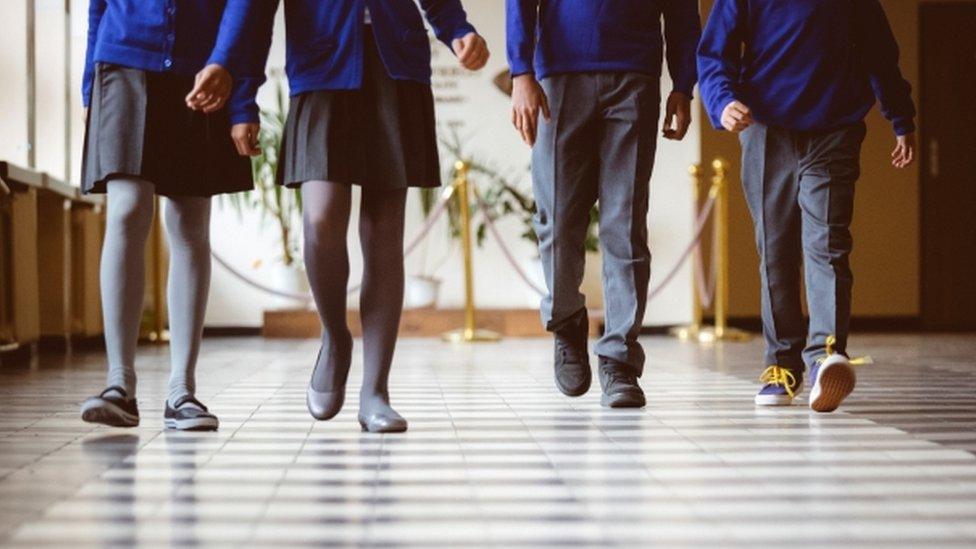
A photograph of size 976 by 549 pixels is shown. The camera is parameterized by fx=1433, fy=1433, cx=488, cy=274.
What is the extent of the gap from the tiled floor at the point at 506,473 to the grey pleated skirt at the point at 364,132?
52 cm

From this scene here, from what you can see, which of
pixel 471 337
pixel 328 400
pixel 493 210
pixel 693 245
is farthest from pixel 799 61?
pixel 493 210

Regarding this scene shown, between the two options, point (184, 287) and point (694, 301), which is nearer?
point (184, 287)

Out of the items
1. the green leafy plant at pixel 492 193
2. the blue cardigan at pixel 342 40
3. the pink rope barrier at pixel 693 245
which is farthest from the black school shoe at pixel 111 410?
the green leafy plant at pixel 492 193

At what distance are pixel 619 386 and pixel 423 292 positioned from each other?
4.93m

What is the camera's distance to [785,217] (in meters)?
3.55

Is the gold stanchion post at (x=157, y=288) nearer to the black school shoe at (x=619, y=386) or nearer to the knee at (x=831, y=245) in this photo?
the black school shoe at (x=619, y=386)

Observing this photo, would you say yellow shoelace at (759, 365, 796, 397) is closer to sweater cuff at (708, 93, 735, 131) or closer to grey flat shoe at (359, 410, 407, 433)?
sweater cuff at (708, 93, 735, 131)

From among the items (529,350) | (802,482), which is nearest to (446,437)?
(802,482)

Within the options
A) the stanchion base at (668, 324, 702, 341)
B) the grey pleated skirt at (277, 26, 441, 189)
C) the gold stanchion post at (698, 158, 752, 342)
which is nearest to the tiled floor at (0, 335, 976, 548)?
the grey pleated skirt at (277, 26, 441, 189)

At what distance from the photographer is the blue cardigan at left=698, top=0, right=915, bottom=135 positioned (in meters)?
3.49

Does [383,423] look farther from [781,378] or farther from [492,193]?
[492,193]

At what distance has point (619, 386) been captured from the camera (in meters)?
3.46

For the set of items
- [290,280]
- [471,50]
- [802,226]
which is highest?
[471,50]

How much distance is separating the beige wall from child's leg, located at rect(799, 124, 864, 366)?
20.1 feet
